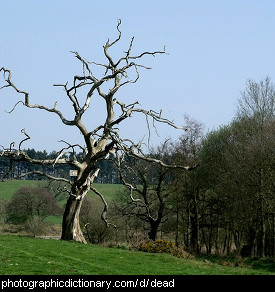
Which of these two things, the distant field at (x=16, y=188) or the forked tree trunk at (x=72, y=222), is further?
the distant field at (x=16, y=188)

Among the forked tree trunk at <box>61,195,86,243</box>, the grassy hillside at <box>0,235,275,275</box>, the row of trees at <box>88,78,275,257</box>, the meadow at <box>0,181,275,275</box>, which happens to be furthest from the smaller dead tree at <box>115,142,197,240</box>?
the grassy hillside at <box>0,235,275,275</box>

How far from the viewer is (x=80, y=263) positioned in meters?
19.4

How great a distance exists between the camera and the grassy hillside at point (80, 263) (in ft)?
57.0

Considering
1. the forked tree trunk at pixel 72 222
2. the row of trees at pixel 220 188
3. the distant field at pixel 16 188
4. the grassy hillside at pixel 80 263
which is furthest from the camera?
the distant field at pixel 16 188

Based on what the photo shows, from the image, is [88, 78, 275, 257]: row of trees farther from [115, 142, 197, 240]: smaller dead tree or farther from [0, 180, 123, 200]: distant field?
[0, 180, 123, 200]: distant field

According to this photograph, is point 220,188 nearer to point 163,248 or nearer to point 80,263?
point 163,248

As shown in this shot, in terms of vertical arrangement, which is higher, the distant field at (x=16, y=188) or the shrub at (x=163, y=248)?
the distant field at (x=16, y=188)

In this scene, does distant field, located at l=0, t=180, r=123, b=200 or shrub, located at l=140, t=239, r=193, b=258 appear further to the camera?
distant field, located at l=0, t=180, r=123, b=200

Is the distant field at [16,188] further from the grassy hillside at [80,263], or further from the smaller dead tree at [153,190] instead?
the grassy hillside at [80,263]

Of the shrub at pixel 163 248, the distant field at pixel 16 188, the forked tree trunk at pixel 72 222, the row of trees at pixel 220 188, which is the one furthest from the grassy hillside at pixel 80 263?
the distant field at pixel 16 188

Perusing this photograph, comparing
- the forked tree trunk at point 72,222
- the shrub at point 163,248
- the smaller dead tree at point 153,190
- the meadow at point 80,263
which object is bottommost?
the meadow at point 80,263

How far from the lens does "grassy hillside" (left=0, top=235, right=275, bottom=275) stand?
17.4 metres

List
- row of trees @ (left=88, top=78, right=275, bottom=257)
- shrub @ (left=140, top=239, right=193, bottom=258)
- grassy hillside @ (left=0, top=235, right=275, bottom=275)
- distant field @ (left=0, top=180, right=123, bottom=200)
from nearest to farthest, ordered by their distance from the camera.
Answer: grassy hillside @ (left=0, top=235, right=275, bottom=275) → shrub @ (left=140, top=239, right=193, bottom=258) → row of trees @ (left=88, top=78, right=275, bottom=257) → distant field @ (left=0, top=180, right=123, bottom=200)
